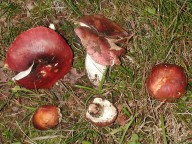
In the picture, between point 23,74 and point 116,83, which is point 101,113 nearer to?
point 116,83

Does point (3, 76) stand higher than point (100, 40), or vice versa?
point (100, 40)

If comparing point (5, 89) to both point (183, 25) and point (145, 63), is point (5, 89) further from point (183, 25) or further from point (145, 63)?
point (183, 25)

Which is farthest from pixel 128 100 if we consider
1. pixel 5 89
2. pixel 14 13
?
pixel 14 13

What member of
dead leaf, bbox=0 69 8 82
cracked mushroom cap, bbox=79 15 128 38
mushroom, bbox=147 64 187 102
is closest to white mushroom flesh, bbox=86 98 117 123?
mushroom, bbox=147 64 187 102

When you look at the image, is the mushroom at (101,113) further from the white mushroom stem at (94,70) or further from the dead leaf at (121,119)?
the white mushroom stem at (94,70)

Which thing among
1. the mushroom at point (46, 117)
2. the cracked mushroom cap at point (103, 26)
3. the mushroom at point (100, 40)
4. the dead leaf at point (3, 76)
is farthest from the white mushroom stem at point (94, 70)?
the dead leaf at point (3, 76)

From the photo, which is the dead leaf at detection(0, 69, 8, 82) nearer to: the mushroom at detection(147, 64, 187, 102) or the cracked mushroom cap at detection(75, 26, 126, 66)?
the cracked mushroom cap at detection(75, 26, 126, 66)

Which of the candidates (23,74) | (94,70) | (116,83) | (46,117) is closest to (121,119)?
(116,83)
